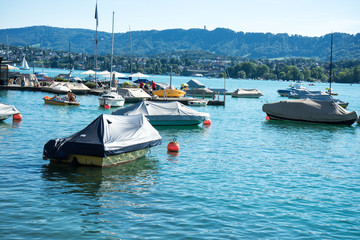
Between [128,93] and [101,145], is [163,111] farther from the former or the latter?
[128,93]

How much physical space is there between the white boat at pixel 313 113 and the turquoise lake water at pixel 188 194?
15.0m

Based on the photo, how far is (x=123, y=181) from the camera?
1941 cm

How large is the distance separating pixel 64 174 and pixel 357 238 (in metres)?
12.5

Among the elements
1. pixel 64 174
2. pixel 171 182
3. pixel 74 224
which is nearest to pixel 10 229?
pixel 74 224

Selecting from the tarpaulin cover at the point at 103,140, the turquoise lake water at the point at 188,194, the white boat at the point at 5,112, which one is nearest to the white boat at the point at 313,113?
the turquoise lake water at the point at 188,194

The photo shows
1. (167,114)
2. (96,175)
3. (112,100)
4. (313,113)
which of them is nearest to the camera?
(96,175)

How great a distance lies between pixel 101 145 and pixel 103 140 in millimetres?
418

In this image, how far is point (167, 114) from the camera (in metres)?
37.9

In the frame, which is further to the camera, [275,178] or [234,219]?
[275,178]

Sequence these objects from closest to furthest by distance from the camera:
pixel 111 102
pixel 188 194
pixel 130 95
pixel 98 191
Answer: pixel 98 191 → pixel 188 194 → pixel 111 102 → pixel 130 95

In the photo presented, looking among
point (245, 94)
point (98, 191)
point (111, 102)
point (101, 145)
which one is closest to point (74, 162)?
point (101, 145)

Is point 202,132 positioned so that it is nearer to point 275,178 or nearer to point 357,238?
point 275,178

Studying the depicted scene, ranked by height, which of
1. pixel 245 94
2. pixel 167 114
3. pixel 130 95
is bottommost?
pixel 167 114

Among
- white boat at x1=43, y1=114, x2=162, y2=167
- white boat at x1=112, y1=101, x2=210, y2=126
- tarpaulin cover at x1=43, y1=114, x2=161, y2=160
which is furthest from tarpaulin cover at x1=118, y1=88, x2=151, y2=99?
white boat at x1=43, y1=114, x2=162, y2=167
